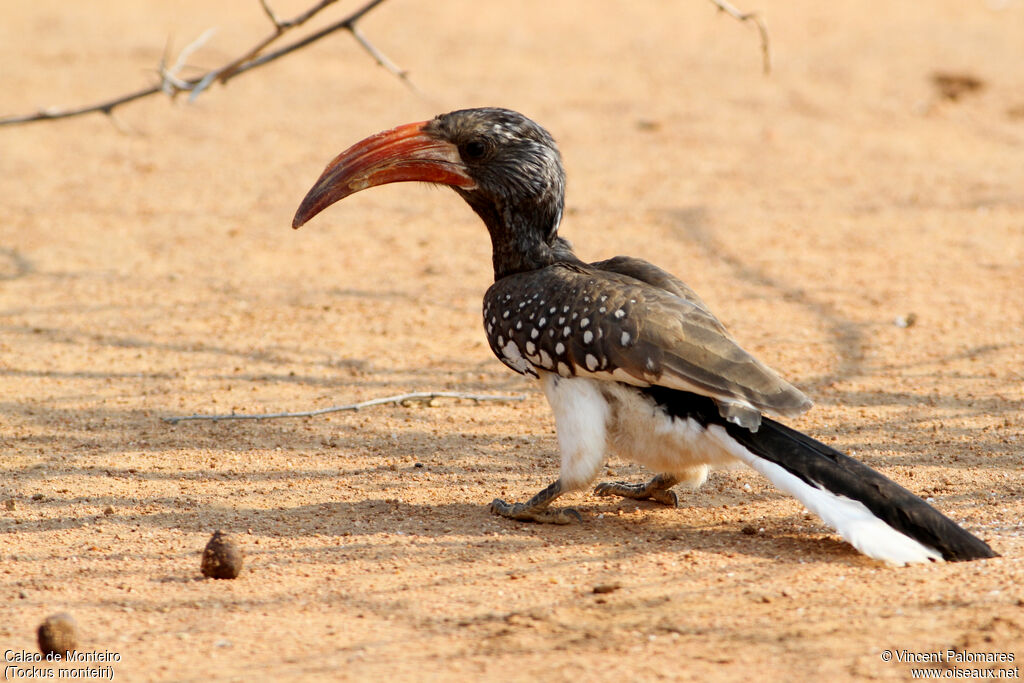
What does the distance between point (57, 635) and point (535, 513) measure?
1767 millimetres

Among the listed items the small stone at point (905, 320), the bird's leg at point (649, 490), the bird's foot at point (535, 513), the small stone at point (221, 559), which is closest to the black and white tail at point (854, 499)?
the bird's leg at point (649, 490)

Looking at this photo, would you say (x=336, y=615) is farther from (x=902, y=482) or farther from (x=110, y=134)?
(x=110, y=134)

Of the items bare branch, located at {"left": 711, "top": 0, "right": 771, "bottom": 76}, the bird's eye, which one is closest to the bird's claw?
the bird's eye

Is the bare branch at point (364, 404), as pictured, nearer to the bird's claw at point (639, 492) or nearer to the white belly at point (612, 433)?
the bird's claw at point (639, 492)

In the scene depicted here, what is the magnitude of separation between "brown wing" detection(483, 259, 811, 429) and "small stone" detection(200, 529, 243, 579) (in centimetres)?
130

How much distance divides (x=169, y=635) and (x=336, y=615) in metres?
0.48

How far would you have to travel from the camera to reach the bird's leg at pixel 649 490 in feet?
14.4

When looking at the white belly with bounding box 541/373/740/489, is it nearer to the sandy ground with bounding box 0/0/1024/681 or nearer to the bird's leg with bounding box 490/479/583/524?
the bird's leg with bounding box 490/479/583/524

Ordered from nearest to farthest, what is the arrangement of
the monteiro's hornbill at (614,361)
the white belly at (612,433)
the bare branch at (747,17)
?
the monteiro's hornbill at (614,361)
the white belly at (612,433)
the bare branch at (747,17)

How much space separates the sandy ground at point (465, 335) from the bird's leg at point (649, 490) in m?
0.08

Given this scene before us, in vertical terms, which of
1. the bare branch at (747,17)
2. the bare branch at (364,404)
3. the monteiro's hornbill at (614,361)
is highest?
the bare branch at (747,17)

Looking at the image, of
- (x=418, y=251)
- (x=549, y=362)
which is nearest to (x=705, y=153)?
(x=418, y=251)

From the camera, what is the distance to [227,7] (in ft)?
42.2

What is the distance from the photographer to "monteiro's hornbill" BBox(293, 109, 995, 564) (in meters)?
3.65
